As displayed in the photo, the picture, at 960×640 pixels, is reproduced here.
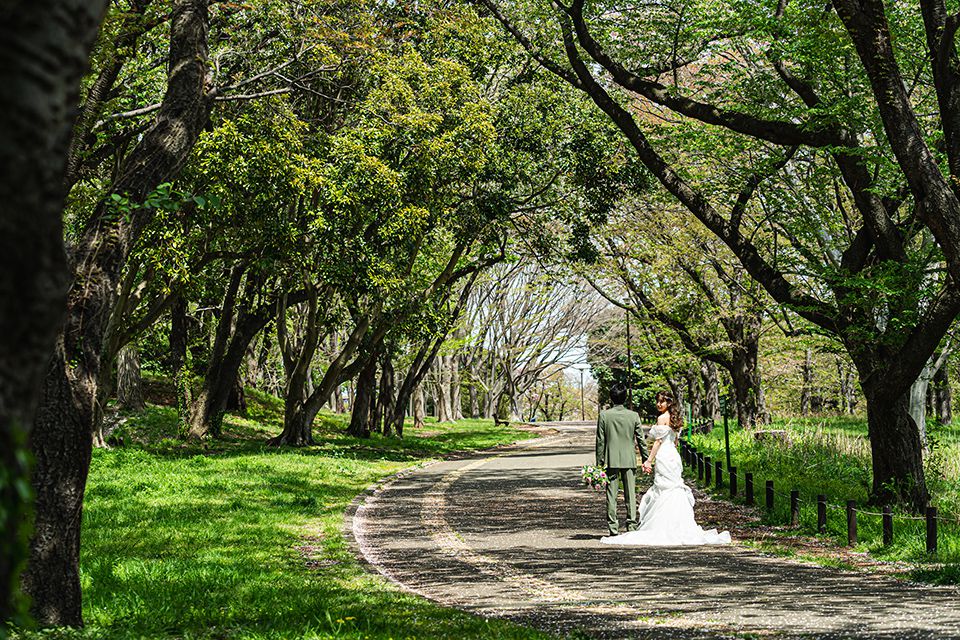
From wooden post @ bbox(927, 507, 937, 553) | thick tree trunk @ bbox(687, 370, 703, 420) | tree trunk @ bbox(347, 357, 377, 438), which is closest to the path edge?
tree trunk @ bbox(347, 357, 377, 438)

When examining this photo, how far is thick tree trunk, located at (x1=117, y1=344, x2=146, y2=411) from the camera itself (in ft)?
102

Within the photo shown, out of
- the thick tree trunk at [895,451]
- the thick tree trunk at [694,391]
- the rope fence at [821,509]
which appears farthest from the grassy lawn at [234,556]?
the thick tree trunk at [694,391]

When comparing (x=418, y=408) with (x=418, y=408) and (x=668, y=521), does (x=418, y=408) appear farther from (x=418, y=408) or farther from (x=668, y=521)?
(x=668, y=521)

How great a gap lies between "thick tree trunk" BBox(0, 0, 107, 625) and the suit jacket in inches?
466

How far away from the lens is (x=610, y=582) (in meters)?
9.33

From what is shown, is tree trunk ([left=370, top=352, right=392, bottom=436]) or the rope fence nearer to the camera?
the rope fence

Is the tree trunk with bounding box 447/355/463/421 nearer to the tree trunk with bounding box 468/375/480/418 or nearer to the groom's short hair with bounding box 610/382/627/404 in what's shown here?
the tree trunk with bounding box 468/375/480/418

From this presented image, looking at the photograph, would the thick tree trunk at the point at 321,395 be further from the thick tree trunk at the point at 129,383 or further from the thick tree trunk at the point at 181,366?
the thick tree trunk at the point at 129,383

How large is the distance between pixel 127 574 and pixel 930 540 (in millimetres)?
8964

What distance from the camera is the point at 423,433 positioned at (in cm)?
4569

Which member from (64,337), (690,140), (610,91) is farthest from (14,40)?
(610,91)

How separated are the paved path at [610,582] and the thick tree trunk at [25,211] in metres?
5.76

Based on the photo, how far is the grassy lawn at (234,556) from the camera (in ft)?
23.0

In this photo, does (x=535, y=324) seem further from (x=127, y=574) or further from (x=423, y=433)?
(x=127, y=574)
